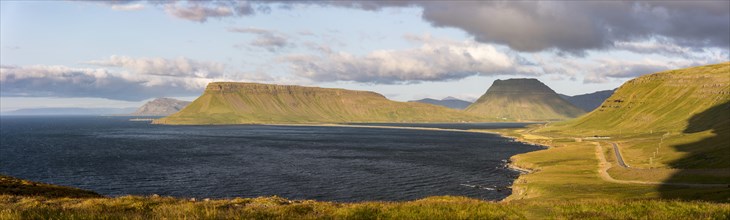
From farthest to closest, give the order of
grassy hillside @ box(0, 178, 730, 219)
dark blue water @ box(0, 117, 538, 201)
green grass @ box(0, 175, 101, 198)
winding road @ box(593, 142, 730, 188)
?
dark blue water @ box(0, 117, 538, 201), winding road @ box(593, 142, 730, 188), green grass @ box(0, 175, 101, 198), grassy hillside @ box(0, 178, 730, 219)

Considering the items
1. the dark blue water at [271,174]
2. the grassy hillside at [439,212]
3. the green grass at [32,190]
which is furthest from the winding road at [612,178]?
the green grass at [32,190]

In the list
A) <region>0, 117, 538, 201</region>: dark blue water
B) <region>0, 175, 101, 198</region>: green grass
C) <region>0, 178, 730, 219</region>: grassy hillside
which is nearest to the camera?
<region>0, 178, 730, 219</region>: grassy hillside

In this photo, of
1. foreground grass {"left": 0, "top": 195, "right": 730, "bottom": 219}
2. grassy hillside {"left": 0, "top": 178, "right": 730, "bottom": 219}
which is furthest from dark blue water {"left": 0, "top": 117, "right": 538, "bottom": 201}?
foreground grass {"left": 0, "top": 195, "right": 730, "bottom": 219}

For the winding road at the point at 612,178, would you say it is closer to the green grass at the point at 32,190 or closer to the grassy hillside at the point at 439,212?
the grassy hillside at the point at 439,212

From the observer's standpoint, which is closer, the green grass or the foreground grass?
the foreground grass

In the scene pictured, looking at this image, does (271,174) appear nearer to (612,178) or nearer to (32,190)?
(612,178)

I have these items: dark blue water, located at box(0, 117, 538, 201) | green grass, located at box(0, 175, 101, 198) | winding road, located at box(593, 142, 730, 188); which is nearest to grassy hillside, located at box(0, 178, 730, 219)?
green grass, located at box(0, 175, 101, 198)

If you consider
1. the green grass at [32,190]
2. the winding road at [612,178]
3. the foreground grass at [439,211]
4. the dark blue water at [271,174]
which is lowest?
the dark blue water at [271,174]

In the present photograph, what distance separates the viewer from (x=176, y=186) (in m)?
101

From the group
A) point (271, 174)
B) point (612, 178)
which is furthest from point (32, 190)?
point (612, 178)

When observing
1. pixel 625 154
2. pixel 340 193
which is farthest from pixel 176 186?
pixel 625 154

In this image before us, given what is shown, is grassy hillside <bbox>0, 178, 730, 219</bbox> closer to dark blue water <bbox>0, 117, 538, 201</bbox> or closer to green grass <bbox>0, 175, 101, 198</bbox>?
green grass <bbox>0, 175, 101, 198</bbox>

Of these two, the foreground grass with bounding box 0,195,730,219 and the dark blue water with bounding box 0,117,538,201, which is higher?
the foreground grass with bounding box 0,195,730,219

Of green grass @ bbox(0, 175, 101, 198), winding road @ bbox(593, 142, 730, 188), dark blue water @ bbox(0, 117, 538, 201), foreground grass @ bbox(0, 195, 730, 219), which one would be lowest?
dark blue water @ bbox(0, 117, 538, 201)
